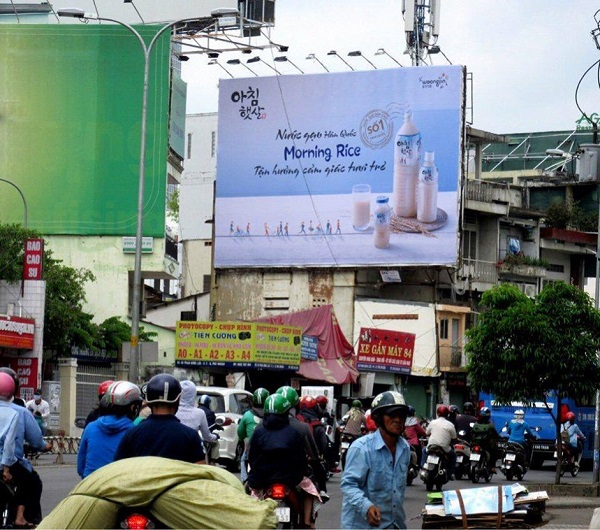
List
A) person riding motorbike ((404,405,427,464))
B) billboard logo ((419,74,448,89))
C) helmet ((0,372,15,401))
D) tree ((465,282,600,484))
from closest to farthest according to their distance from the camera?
helmet ((0,372,15,401))
tree ((465,282,600,484))
person riding motorbike ((404,405,427,464))
billboard logo ((419,74,448,89))

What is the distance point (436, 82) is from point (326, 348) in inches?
462

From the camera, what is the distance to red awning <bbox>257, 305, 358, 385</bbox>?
49438 mm

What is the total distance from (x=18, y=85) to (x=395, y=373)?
19.0 metres

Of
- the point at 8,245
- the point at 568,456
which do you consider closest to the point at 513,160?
the point at 8,245

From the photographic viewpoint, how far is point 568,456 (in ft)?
107

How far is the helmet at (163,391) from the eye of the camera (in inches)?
338

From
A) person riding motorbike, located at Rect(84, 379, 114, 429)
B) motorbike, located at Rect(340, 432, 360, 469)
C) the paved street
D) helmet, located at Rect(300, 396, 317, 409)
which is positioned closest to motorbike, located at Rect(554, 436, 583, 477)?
the paved street

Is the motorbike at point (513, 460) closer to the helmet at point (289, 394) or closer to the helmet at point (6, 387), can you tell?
the helmet at point (289, 394)

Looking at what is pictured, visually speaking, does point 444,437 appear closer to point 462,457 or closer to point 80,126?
point 462,457

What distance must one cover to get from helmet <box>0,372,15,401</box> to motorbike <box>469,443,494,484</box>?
1769cm

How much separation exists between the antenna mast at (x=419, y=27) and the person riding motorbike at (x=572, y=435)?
1132 inches

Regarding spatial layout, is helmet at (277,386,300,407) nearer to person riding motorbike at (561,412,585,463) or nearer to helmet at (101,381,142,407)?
helmet at (101,381,142,407)

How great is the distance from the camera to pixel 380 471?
8.13 metres

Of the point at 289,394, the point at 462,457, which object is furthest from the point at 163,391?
the point at 462,457
